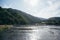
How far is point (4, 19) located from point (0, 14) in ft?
56.1

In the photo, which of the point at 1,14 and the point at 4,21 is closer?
the point at 4,21

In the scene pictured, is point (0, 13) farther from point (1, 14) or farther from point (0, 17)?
point (0, 17)

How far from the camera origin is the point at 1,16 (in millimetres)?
188500

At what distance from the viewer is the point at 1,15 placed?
190500mm

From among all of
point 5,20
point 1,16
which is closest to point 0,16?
point 1,16

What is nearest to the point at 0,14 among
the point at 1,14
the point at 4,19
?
the point at 1,14

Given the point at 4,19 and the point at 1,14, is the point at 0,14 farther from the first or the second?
the point at 4,19

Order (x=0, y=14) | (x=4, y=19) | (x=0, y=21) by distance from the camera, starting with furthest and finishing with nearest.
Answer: (x=0, y=14)
(x=4, y=19)
(x=0, y=21)

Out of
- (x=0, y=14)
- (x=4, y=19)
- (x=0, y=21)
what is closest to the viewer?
(x=0, y=21)

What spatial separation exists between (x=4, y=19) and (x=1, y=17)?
7245mm

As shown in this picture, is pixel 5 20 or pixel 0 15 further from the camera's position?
pixel 0 15

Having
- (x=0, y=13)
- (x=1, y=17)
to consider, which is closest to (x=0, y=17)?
(x=1, y=17)

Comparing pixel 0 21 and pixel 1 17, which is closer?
pixel 0 21

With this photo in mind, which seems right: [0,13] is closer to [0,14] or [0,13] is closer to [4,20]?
[0,14]
